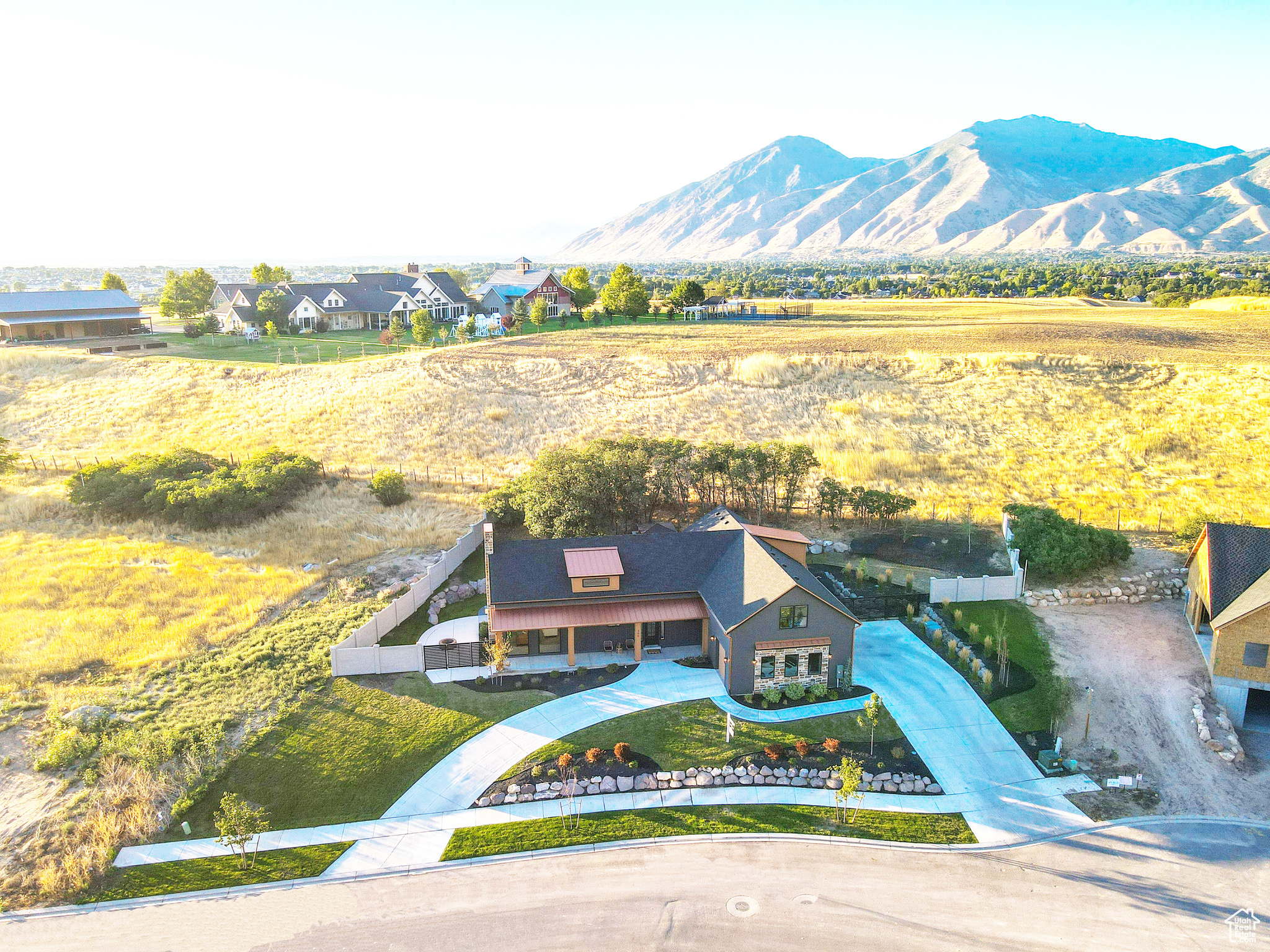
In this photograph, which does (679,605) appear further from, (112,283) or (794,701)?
(112,283)

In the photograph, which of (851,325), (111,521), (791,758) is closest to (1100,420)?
(851,325)

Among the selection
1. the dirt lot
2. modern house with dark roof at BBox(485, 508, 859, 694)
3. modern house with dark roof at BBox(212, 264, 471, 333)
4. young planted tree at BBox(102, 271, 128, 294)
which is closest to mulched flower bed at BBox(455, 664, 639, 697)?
modern house with dark roof at BBox(485, 508, 859, 694)

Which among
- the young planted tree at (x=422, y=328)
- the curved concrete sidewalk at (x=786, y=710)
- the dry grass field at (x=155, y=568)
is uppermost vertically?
the young planted tree at (x=422, y=328)

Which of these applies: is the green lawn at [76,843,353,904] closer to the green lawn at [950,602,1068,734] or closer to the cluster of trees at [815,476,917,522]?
the green lawn at [950,602,1068,734]

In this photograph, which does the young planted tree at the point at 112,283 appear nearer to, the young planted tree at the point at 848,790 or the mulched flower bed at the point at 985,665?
the mulched flower bed at the point at 985,665

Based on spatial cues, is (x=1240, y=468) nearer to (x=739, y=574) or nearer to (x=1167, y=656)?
(x=1167, y=656)

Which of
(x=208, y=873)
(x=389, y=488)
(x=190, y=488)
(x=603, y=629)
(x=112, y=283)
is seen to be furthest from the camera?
(x=112, y=283)

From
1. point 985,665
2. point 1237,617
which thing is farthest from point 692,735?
point 1237,617

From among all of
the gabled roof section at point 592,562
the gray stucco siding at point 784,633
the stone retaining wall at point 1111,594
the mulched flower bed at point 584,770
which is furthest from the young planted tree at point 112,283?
the stone retaining wall at point 1111,594
